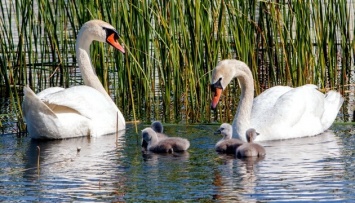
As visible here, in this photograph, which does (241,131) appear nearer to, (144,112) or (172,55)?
(172,55)

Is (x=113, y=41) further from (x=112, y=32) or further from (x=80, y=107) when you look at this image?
(x=80, y=107)

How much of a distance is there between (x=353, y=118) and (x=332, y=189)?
4.52 meters

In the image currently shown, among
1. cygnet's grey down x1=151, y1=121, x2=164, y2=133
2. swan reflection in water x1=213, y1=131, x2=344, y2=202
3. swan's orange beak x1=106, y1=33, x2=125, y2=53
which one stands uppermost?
swan's orange beak x1=106, y1=33, x2=125, y2=53

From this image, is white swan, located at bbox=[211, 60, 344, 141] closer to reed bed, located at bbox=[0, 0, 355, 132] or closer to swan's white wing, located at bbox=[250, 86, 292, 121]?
swan's white wing, located at bbox=[250, 86, 292, 121]

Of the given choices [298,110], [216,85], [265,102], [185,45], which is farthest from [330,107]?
[216,85]

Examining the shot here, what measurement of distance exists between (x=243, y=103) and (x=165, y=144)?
1393 millimetres

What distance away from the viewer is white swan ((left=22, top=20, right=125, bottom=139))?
10742mm

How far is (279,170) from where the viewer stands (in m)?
8.73

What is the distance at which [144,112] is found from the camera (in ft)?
41.6

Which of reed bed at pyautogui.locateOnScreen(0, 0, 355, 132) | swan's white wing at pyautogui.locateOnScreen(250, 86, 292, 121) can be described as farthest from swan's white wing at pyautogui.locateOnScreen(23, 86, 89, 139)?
swan's white wing at pyautogui.locateOnScreen(250, 86, 292, 121)

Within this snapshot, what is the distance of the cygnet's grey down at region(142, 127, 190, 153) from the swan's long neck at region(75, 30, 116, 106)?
252 cm

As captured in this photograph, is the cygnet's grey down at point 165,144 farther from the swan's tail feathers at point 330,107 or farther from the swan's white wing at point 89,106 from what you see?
the swan's tail feathers at point 330,107

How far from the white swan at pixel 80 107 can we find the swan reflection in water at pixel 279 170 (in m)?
1.87

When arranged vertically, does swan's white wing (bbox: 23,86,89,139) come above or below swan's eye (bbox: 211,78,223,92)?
below
